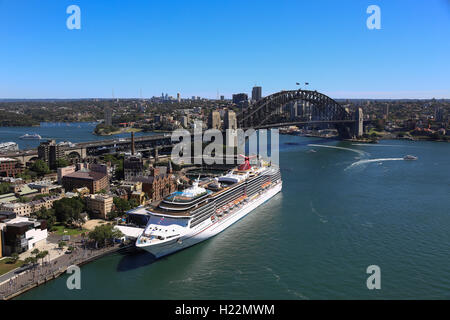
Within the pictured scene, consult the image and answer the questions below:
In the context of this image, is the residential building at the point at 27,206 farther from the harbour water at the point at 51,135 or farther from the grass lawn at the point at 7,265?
the harbour water at the point at 51,135

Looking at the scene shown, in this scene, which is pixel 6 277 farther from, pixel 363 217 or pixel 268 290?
pixel 363 217

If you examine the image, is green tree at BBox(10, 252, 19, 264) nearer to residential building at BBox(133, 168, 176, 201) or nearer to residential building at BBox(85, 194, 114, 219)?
residential building at BBox(85, 194, 114, 219)

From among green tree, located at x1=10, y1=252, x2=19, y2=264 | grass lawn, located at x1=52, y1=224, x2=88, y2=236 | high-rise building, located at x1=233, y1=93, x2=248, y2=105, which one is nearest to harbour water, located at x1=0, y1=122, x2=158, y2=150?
grass lawn, located at x1=52, y1=224, x2=88, y2=236

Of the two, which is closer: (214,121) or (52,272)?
(52,272)

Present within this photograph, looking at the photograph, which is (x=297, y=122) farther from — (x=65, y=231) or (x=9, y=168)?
(x=65, y=231)

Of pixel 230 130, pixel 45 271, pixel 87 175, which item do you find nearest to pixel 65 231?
pixel 45 271
